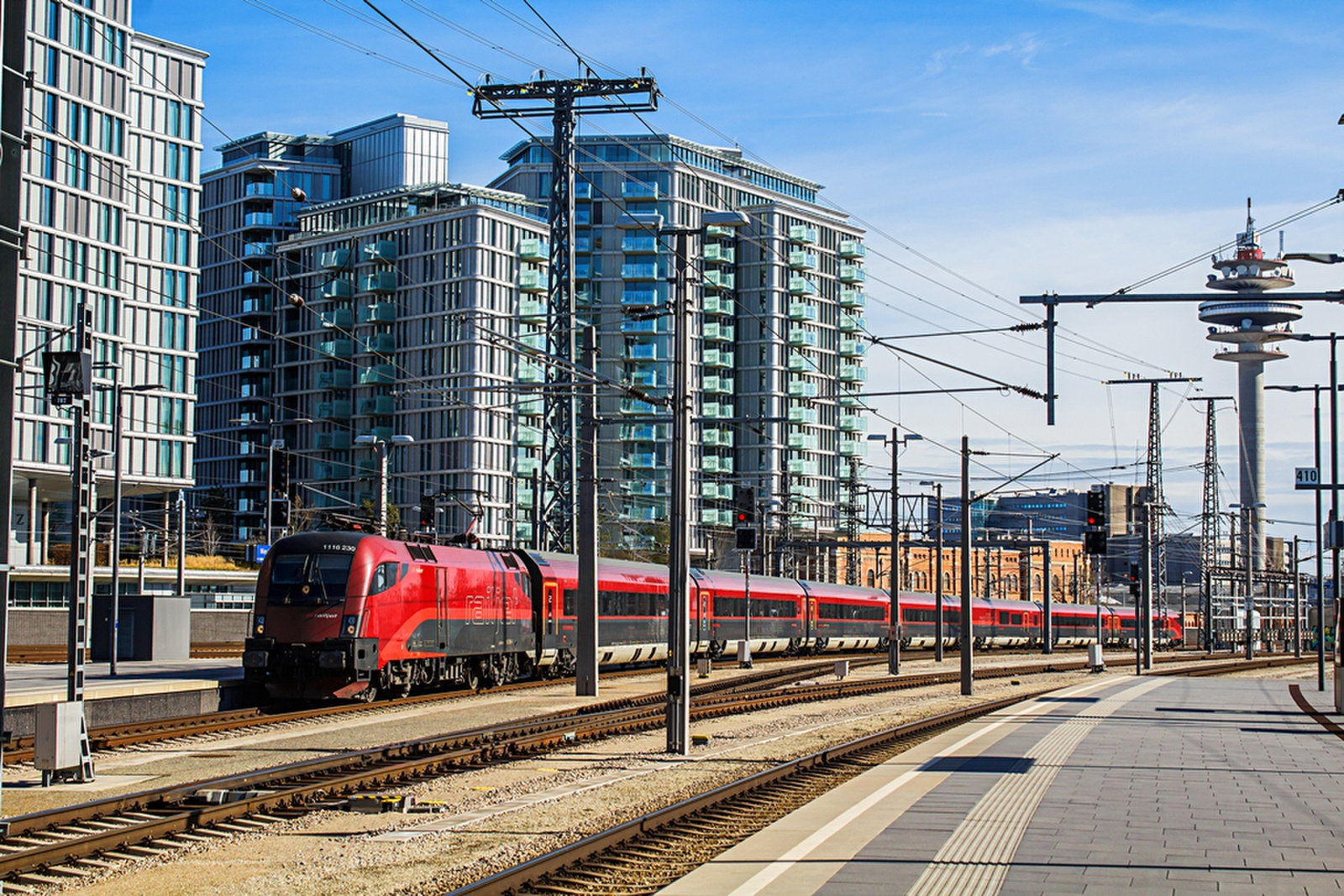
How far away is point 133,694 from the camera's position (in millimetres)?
25453

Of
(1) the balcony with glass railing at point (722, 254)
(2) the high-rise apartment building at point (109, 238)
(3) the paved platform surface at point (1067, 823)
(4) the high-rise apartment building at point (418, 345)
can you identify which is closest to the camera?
(3) the paved platform surface at point (1067, 823)

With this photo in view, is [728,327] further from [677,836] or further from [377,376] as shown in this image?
[677,836]

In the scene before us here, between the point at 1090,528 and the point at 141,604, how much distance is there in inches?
1161

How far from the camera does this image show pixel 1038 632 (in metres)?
87.8

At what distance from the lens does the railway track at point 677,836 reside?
11.6m

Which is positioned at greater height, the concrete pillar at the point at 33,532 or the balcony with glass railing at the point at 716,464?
the balcony with glass railing at the point at 716,464

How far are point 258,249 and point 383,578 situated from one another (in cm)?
9968

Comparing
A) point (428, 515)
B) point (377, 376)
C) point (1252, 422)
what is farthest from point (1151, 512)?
point (1252, 422)

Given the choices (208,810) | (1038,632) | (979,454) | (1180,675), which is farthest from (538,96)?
(1038,632)

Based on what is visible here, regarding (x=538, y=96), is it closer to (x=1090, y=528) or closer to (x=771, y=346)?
(x=1090, y=528)

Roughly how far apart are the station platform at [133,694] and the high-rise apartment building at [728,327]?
76093 mm

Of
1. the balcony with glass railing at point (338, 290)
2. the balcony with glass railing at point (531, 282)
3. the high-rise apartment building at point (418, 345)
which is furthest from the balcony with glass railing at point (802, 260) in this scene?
the balcony with glass railing at point (338, 290)

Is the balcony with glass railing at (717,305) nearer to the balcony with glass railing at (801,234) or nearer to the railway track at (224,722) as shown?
the balcony with glass railing at (801,234)

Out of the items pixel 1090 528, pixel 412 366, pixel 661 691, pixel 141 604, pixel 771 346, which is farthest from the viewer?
pixel 771 346
